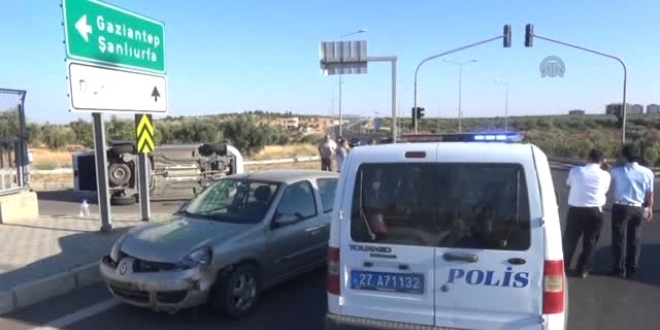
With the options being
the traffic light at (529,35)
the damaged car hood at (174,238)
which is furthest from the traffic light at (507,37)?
the damaged car hood at (174,238)

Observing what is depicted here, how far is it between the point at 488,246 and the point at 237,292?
2.73m

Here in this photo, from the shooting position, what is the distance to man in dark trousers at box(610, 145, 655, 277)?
6723 mm

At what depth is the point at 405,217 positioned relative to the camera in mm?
3729

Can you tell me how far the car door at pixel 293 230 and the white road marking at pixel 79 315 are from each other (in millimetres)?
1825

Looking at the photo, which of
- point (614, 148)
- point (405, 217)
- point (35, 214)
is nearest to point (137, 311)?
point (405, 217)

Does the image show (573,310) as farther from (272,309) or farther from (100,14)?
(100,14)

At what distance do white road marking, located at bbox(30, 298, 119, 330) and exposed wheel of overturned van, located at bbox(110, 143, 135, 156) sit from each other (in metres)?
9.31

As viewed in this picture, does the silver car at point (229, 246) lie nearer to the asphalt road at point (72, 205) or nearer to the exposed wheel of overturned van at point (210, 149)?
the asphalt road at point (72, 205)

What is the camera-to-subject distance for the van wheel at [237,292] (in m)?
5.13

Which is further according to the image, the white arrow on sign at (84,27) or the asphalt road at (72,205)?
the asphalt road at (72,205)

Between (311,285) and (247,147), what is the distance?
41.6 meters

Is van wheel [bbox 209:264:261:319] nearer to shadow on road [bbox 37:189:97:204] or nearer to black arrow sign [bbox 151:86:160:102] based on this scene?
black arrow sign [bbox 151:86:160:102]

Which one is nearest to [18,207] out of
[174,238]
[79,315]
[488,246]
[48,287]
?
[48,287]

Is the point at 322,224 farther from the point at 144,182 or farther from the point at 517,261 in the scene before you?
the point at 144,182
